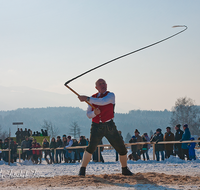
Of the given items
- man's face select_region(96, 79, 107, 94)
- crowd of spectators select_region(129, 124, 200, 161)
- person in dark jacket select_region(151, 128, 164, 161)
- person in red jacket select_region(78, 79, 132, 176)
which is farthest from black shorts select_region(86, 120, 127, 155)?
person in dark jacket select_region(151, 128, 164, 161)

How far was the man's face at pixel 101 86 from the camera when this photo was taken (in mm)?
6121

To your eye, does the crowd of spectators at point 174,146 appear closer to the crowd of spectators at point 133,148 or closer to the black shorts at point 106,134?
the crowd of spectators at point 133,148

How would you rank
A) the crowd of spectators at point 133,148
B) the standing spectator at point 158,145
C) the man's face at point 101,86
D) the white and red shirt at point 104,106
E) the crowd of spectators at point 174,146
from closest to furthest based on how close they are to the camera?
the white and red shirt at point 104,106, the man's face at point 101,86, the crowd of spectators at point 174,146, the crowd of spectators at point 133,148, the standing spectator at point 158,145

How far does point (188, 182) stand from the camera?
5.01 m

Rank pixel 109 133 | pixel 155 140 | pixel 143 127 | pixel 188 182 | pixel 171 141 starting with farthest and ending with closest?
pixel 143 127
pixel 155 140
pixel 171 141
pixel 109 133
pixel 188 182

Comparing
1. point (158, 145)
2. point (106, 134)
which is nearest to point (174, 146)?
point (158, 145)

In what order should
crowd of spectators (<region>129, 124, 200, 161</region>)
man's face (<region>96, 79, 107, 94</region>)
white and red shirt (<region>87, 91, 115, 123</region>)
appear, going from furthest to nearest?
crowd of spectators (<region>129, 124, 200, 161</region>), man's face (<region>96, 79, 107, 94</region>), white and red shirt (<region>87, 91, 115, 123</region>)

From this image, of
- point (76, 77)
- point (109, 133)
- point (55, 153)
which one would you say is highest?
point (76, 77)

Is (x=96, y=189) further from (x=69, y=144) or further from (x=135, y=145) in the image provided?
(x=69, y=144)

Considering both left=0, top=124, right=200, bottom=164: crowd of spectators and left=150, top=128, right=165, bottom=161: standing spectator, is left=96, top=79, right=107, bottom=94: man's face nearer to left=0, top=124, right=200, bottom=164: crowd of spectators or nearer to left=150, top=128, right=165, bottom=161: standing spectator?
left=0, top=124, right=200, bottom=164: crowd of spectators

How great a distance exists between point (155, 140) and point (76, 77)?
8502mm

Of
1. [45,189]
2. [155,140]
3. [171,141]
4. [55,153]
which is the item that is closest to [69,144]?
[55,153]

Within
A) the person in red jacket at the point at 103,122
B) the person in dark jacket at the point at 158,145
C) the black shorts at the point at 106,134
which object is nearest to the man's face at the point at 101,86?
the person in red jacket at the point at 103,122

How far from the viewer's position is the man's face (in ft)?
20.1
